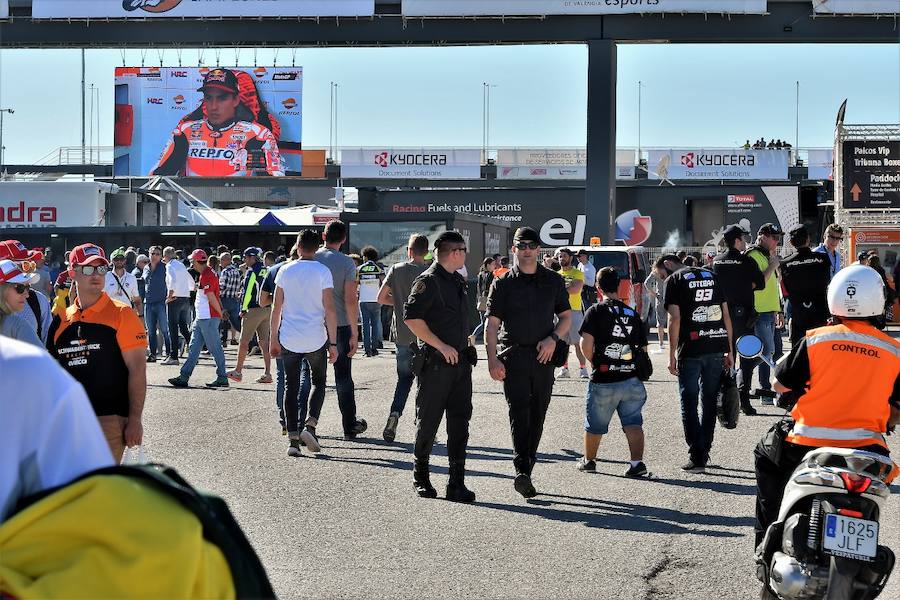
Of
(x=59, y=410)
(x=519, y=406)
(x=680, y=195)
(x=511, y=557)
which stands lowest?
(x=511, y=557)

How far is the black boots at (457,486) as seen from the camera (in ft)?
28.5

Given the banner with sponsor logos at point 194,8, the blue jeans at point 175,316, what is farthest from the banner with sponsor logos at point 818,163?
the blue jeans at point 175,316

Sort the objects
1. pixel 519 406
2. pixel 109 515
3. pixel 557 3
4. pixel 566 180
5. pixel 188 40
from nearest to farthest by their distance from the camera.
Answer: pixel 109 515 → pixel 519 406 → pixel 557 3 → pixel 188 40 → pixel 566 180

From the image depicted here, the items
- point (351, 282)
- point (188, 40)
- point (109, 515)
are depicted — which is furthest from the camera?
point (188, 40)

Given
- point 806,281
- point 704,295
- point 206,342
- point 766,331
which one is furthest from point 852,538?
point 206,342

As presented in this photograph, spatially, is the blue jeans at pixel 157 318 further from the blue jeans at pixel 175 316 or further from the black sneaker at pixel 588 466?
the black sneaker at pixel 588 466

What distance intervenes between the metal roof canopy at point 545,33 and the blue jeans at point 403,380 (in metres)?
23.4

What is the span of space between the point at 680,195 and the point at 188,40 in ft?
48.4

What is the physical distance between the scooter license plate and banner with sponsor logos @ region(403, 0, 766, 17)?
3021cm

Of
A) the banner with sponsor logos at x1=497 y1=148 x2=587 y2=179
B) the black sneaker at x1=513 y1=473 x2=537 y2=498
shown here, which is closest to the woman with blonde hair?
the black sneaker at x1=513 y1=473 x2=537 y2=498

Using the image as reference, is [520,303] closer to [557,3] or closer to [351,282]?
[351,282]

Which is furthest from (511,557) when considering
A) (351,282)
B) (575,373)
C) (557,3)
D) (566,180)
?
(566,180)

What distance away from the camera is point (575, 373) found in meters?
18.5

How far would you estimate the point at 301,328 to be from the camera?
1071 centimetres
